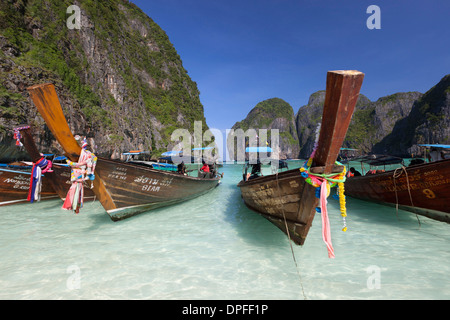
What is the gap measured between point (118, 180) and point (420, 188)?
1004 centimetres

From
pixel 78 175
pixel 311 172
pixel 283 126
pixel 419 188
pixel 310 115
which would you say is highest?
pixel 310 115

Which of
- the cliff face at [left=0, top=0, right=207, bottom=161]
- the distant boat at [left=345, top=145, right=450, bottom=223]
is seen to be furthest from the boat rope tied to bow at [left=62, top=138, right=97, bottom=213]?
the cliff face at [left=0, top=0, right=207, bottom=161]

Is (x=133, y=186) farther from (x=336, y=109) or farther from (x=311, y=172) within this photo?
(x=336, y=109)

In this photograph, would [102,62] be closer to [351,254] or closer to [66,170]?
[66,170]

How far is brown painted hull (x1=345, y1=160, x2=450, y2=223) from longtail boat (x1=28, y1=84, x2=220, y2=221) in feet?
27.0

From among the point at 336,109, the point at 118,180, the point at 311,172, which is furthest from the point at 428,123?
the point at 118,180

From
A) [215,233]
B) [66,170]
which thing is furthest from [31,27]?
[215,233]

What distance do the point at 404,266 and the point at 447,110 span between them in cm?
11401

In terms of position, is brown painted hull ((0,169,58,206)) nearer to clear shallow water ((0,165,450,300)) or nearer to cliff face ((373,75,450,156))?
clear shallow water ((0,165,450,300))

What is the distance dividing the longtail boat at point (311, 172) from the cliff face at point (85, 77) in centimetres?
2077

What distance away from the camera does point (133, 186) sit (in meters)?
7.17

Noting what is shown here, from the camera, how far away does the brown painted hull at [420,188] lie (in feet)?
19.6

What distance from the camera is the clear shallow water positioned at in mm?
3594

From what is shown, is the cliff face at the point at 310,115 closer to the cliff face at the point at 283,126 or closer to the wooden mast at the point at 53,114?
the cliff face at the point at 283,126
